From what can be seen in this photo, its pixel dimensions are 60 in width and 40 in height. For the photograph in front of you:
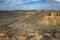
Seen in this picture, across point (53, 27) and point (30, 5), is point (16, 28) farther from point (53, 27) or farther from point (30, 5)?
point (53, 27)

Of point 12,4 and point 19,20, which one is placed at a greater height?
point 12,4

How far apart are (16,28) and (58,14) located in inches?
21.6

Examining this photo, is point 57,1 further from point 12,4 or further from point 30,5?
point 12,4

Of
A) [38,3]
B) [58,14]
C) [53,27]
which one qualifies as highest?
[38,3]

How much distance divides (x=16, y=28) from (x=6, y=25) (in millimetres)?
133

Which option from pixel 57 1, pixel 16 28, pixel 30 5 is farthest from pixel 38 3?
pixel 16 28

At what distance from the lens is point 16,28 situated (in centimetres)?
209

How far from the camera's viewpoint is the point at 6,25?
2.10 metres

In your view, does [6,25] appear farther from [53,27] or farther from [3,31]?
[53,27]

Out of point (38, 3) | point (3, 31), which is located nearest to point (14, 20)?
point (3, 31)

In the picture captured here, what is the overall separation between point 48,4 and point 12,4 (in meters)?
0.46

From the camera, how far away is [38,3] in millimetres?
2113

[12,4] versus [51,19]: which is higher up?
[12,4]

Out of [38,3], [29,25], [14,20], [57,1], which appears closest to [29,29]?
[29,25]
